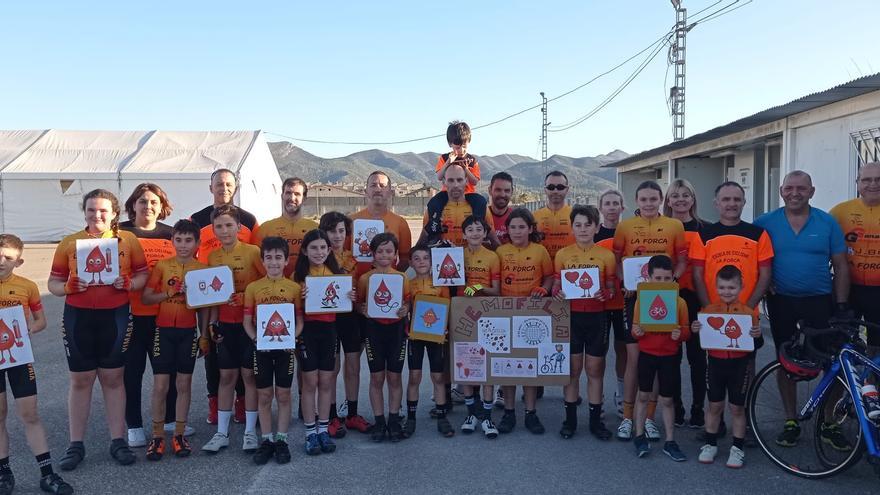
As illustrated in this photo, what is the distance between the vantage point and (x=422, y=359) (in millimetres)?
5652

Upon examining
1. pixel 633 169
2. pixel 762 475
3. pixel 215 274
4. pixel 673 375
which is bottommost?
pixel 762 475

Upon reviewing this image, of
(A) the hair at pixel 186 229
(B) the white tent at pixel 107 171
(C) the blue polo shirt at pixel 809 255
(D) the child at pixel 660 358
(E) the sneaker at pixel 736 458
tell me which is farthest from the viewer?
(B) the white tent at pixel 107 171

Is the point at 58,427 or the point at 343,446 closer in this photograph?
the point at 343,446

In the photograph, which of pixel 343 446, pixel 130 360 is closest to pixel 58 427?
pixel 130 360

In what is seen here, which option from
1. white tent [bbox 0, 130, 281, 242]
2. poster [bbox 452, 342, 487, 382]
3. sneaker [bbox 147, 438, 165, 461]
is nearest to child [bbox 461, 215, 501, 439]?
poster [bbox 452, 342, 487, 382]

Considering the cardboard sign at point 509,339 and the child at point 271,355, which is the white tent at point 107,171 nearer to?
the child at point 271,355

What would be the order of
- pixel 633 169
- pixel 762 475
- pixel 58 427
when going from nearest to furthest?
pixel 762 475, pixel 58 427, pixel 633 169

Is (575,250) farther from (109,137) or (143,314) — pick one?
(109,137)

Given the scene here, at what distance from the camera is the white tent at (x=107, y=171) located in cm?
2877

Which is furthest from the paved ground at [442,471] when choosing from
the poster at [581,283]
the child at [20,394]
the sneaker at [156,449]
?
the poster at [581,283]

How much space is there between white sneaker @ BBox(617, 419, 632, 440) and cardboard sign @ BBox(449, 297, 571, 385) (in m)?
0.65

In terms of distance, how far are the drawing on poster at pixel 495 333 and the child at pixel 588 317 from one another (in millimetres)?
582

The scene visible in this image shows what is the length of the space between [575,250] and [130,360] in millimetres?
3953

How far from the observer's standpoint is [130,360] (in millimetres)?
5422
